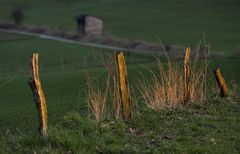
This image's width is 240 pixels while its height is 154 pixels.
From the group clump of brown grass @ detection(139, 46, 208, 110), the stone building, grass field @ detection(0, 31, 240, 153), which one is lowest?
the stone building

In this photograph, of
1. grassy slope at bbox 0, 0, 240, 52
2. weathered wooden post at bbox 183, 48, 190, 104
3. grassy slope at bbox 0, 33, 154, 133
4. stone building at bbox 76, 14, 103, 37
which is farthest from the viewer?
stone building at bbox 76, 14, 103, 37

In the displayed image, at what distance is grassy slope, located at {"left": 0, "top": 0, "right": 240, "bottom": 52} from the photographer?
64.2 metres

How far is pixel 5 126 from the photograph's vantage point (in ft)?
50.4

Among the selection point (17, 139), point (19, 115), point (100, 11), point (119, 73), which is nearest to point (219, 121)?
point (119, 73)

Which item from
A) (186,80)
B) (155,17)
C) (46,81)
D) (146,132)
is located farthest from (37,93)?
(155,17)

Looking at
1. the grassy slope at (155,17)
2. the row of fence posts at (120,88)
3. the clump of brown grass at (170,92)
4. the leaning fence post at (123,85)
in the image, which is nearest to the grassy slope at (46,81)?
the clump of brown grass at (170,92)

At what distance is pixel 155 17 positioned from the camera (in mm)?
88062

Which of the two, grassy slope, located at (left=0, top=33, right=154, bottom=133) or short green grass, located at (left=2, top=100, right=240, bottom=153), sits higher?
short green grass, located at (left=2, top=100, right=240, bottom=153)

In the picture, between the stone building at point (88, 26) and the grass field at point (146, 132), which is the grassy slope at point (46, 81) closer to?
the grass field at point (146, 132)

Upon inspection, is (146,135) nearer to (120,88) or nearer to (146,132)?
(146,132)

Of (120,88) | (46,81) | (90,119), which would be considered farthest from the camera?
(46,81)

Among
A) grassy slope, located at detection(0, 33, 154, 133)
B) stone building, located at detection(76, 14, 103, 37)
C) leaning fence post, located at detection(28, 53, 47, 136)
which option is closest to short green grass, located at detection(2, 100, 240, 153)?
leaning fence post, located at detection(28, 53, 47, 136)

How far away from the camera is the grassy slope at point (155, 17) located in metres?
64.2

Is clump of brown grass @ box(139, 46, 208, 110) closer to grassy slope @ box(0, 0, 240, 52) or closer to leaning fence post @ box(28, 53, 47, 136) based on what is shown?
leaning fence post @ box(28, 53, 47, 136)
